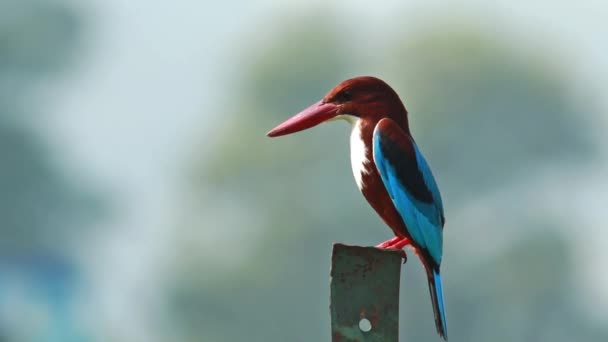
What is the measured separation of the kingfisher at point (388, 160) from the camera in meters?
10.6

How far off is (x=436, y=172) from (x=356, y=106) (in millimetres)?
36409

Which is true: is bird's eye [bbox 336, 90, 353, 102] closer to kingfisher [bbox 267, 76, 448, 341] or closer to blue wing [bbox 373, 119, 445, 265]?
kingfisher [bbox 267, 76, 448, 341]

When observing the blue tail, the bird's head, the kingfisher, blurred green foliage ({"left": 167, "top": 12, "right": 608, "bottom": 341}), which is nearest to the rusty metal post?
the blue tail

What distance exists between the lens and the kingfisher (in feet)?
34.7

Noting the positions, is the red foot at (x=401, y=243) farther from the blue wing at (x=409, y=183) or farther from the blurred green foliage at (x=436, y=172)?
the blurred green foliage at (x=436, y=172)

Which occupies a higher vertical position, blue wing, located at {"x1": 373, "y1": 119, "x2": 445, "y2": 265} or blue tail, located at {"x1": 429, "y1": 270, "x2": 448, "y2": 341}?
blue wing, located at {"x1": 373, "y1": 119, "x2": 445, "y2": 265}

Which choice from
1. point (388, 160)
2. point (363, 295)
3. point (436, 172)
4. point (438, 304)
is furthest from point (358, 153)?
point (436, 172)

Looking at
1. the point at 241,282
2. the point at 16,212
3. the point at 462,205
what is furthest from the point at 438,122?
the point at 16,212

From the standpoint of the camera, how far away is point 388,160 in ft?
34.9

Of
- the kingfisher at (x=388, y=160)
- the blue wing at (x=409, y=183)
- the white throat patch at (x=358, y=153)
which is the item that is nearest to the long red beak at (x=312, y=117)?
the kingfisher at (x=388, y=160)

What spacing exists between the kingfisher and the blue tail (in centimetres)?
25

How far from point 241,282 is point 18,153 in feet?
22.8

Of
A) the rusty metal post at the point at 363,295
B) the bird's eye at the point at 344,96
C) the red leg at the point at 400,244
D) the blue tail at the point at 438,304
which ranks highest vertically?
the bird's eye at the point at 344,96

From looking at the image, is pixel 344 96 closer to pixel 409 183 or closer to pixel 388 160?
pixel 388 160
